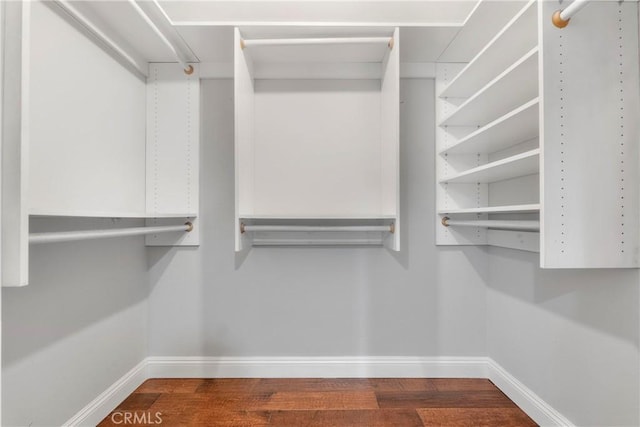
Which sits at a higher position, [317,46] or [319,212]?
[317,46]

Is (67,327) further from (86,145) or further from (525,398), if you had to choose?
(525,398)

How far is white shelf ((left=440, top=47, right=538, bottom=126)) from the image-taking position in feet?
3.66

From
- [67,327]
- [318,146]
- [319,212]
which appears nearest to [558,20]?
[318,146]

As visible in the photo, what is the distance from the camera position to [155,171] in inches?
71.6

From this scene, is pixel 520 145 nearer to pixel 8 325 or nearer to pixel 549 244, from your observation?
→ pixel 549 244

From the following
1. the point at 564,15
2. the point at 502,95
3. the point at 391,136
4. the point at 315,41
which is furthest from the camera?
the point at 391,136

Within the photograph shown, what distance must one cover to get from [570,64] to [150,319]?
2.25 metres

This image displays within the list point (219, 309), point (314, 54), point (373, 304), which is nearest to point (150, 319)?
point (219, 309)

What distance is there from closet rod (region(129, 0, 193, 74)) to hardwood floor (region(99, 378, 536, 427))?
1760 millimetres

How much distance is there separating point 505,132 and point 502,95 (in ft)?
0.53

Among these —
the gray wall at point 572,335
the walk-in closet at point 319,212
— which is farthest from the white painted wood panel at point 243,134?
the gray wall at point 572,335

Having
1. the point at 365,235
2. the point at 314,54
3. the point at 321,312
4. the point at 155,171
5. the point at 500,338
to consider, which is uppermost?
the point at 314,54

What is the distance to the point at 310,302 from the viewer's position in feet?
5.99

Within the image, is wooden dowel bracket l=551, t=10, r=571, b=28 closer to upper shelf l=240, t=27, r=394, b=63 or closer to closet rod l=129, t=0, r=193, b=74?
upper shelf l=240, t=27, r=394, b=63
